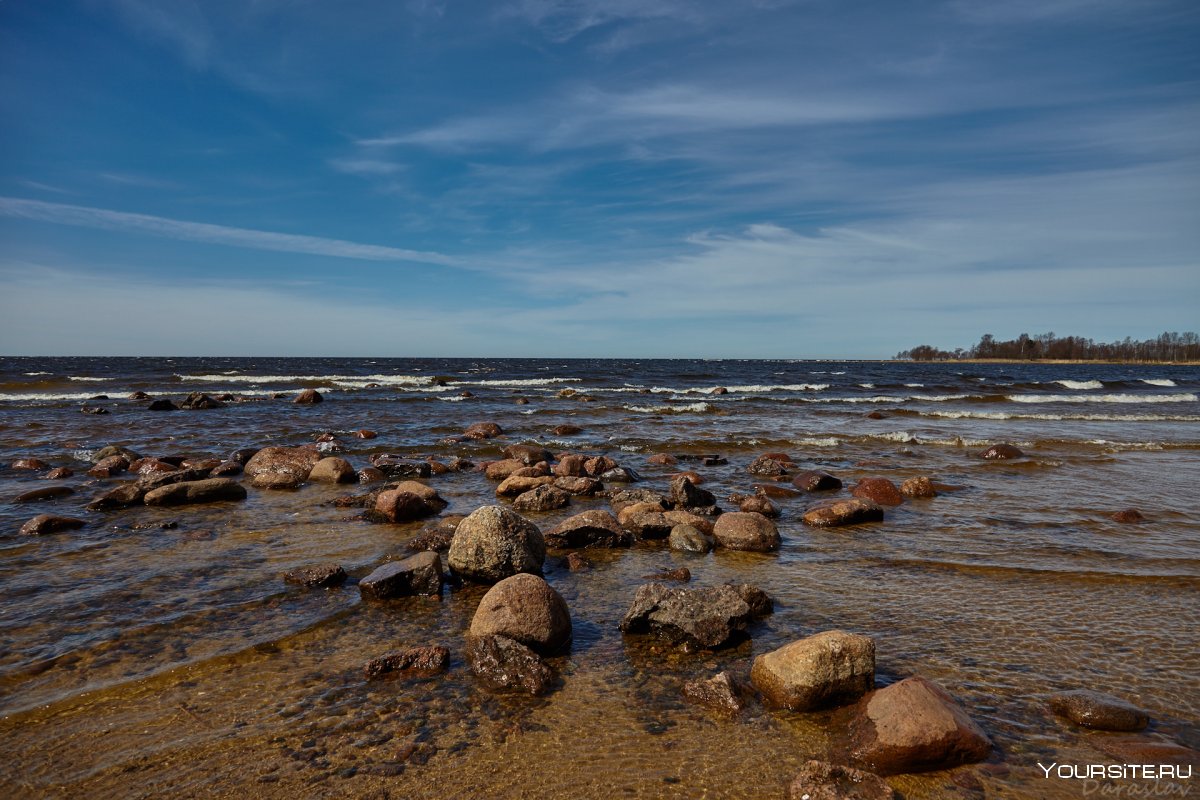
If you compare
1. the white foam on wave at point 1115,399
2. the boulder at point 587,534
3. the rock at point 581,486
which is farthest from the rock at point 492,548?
the white foam on wave at point 1115,399

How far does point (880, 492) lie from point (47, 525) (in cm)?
1135

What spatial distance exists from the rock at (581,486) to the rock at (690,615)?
17.2 ft

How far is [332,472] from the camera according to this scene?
11109 mm

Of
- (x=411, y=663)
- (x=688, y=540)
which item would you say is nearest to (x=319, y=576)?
(x=411, y=663)

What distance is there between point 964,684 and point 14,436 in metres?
21.5

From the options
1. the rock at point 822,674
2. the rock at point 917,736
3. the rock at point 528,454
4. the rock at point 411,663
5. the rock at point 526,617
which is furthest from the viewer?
the rock at point 528,454

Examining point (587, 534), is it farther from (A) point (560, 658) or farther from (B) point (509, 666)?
(B) point (509, 666)

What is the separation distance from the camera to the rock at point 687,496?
30.0 ft

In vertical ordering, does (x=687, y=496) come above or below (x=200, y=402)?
below

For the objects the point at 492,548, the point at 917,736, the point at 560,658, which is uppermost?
the point at 492,548

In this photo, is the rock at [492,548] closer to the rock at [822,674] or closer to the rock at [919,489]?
the rock at [822,674]

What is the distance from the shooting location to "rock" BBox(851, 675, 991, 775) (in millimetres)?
3262

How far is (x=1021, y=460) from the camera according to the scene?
1368 centimetres

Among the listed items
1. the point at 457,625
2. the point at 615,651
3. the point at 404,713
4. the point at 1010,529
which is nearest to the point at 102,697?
the point at 404,713
